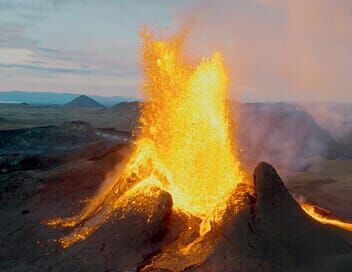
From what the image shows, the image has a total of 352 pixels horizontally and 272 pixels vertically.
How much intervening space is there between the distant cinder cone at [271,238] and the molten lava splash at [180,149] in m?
1.13

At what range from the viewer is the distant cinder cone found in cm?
1295

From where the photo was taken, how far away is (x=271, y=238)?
44.5 feet

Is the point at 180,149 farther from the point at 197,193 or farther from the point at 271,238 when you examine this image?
the point at 271,238

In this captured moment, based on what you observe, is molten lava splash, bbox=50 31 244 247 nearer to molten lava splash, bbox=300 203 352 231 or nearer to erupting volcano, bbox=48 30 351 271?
erupting volcano, bbox=48 30 351 271

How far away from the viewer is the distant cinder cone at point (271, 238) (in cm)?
1295

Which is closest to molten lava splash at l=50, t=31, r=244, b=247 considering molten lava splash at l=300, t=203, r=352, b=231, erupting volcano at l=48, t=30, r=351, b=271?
erupting volcano at l=48, t=30, r=351, b=271

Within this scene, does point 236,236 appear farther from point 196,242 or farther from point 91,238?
point 91,238

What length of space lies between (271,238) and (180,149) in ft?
22.5

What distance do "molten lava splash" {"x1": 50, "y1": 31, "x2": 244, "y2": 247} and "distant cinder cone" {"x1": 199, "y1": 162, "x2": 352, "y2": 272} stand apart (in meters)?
1.13

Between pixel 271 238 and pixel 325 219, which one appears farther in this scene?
pixel 325 219

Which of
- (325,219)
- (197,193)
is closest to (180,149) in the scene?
(197,193)

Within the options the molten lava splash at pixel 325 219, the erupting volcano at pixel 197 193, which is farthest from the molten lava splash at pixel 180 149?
the molten lava splash at pixel 325 219

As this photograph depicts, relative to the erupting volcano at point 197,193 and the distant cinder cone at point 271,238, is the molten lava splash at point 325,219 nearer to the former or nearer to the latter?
the erupting volcano at point 197,193

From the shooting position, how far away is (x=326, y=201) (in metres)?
29.3
